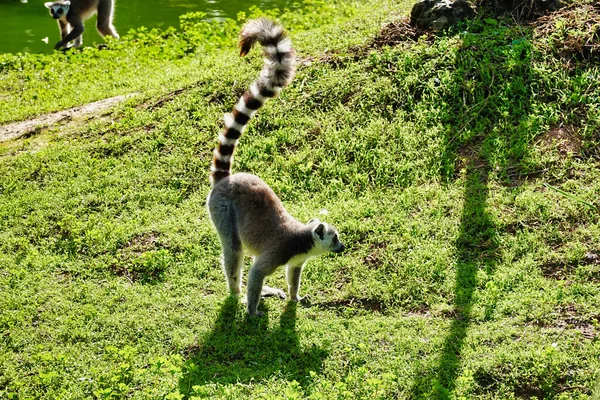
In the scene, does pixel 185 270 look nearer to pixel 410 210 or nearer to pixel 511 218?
pixel 410 210

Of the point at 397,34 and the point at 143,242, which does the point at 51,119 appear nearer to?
the point at 143,242

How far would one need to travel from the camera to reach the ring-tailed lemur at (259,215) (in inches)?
248

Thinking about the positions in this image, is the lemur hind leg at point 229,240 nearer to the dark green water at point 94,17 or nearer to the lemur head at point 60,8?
the lemur head at point 60,8

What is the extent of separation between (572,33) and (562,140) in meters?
1.80

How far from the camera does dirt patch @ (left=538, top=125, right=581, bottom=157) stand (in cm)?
814

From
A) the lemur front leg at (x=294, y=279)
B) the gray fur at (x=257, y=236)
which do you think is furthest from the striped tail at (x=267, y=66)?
the lemur front leg at (x=294, y=279)

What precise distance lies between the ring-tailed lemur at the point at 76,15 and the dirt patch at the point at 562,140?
33.7 ft

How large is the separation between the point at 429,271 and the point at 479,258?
1.84ft

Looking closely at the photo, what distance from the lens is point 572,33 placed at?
914 centimetres

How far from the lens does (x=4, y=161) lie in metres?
9.77

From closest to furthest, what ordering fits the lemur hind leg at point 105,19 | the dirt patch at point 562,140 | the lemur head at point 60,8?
the dirt patch at point 562,140, the lemur head at point 60,8, the lemur hind leg at point 105,19

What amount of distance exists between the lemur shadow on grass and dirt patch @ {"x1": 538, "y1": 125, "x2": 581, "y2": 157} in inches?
149

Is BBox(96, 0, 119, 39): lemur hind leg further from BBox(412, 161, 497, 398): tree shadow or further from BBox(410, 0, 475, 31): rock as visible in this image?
BBox(412, 161, 497, 398): tree shadow

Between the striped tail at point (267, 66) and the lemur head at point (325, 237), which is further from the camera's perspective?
the striped tail at point (267, 66)
